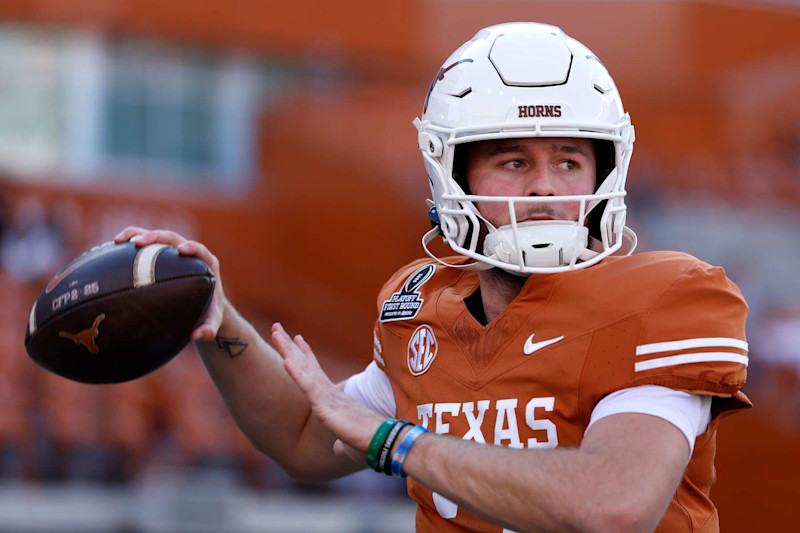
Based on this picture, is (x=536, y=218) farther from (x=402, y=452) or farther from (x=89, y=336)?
(x=89, y=336)

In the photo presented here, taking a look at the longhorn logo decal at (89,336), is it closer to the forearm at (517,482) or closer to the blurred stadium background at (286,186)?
the forearm at (517,482)

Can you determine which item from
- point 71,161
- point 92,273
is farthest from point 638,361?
point 71,161

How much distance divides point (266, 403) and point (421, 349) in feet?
1.67

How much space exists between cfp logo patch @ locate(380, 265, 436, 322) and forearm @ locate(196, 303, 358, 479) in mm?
350

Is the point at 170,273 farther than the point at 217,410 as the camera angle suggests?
No

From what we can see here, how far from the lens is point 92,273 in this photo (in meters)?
2.22

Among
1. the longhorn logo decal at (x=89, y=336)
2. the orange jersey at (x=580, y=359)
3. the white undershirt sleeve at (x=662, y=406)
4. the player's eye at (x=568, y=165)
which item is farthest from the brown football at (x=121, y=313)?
the white undershirt sleeve at (x=662, y=406)

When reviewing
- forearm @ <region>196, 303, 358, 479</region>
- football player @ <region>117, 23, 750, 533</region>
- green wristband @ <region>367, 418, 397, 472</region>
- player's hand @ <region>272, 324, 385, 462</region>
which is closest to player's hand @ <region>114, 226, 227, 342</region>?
football player @ <region>117, 23, 750, 533</region>

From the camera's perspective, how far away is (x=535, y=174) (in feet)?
6.73

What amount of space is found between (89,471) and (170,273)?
444 centimetres

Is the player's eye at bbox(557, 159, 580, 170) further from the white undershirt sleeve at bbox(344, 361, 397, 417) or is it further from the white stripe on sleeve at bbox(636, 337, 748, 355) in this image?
the white undershirt sleeve at bbox(344, 361, 397, 417)

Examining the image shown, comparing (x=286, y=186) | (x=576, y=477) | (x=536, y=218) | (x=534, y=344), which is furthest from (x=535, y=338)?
(x=286, y=186)

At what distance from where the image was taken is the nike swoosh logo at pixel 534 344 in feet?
6.28

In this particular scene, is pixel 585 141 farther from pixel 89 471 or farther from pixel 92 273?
pixel 89 471
